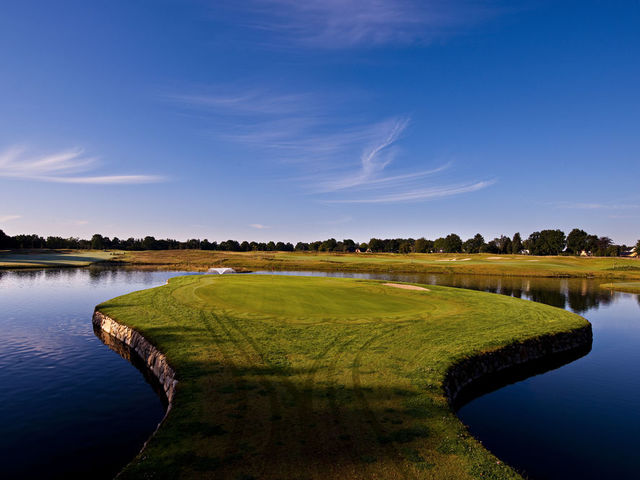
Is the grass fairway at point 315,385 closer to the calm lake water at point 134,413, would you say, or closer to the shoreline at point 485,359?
the shoreline at point 485,359

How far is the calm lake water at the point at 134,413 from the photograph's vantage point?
31.3 feet

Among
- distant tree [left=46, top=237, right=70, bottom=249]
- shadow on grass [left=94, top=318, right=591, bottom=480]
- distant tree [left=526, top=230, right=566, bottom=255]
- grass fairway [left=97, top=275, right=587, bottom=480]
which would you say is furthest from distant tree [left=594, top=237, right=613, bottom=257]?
distant tree [left=46, top=237, right=70, bottom=249]

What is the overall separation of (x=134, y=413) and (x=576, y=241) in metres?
229

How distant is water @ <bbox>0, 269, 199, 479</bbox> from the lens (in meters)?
9.26

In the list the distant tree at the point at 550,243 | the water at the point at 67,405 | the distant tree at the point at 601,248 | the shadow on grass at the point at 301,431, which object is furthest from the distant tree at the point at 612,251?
the water at the point at 67,405

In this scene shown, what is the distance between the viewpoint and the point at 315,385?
37.3ft

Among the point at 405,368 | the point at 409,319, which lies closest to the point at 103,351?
the point at 405,368

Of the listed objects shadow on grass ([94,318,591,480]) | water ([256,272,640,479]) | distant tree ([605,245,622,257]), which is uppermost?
distant tree ([605,245,622,257])

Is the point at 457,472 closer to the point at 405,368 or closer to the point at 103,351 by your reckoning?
the point at 405,368

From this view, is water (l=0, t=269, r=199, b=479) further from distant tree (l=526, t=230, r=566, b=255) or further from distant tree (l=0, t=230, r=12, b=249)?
distant tree (l=526, t=230, r=566, b=255)

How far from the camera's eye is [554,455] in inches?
399

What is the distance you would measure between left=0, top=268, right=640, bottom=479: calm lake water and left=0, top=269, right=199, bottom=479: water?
37mm

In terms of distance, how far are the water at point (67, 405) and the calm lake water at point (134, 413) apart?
0.12 feet

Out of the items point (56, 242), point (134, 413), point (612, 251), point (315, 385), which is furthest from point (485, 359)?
point (56, 242)
